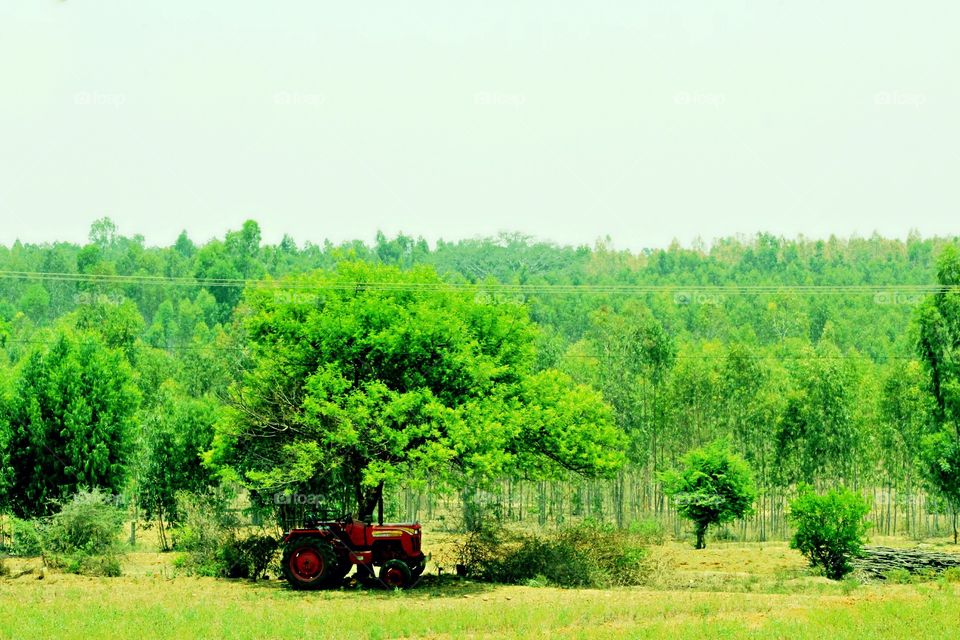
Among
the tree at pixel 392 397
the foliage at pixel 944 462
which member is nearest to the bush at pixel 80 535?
the tree at pixel 392 397

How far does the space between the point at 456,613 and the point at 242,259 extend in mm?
138715

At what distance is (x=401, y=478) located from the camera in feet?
87.4

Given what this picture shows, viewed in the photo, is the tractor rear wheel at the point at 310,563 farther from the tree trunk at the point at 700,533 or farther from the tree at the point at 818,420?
the tree at the point at 818,420

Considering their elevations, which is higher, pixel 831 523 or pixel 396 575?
pixel 831 523

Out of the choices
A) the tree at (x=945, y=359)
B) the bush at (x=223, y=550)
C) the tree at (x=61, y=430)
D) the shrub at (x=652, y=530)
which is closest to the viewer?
the bush at (x=223, y=550)

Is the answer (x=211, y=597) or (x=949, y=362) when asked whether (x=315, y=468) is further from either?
(x=949, y=362)

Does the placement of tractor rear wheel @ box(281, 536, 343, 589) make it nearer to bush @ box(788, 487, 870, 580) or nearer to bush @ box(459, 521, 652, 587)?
bush @ box(459, 521, 652, 587)

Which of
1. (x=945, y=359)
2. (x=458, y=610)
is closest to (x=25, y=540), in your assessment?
(x=458, y=610)

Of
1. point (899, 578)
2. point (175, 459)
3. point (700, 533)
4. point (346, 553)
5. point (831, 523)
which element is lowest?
point (700, 533)

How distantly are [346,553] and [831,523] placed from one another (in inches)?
686

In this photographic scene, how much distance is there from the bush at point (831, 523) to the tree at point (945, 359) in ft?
38.5

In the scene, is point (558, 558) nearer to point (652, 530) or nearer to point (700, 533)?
point (652, 530)

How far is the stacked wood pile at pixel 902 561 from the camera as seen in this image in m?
38.2

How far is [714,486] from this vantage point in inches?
1784
